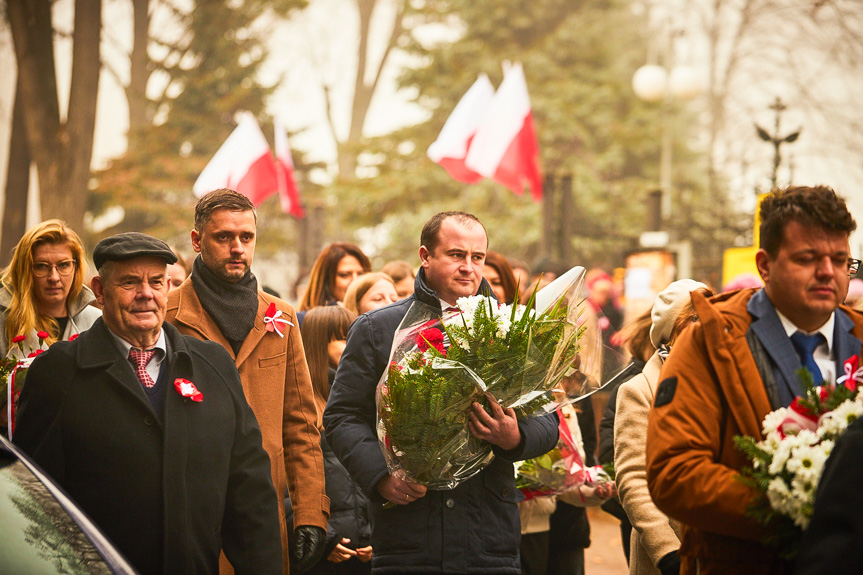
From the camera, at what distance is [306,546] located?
4.19m

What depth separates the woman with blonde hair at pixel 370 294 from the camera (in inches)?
231

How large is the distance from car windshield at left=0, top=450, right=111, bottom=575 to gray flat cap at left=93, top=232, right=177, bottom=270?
97cm

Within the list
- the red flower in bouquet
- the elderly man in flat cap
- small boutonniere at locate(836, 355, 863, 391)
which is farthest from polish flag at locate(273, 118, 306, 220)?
small boutonniere at locate(836, 355, 863, 391)

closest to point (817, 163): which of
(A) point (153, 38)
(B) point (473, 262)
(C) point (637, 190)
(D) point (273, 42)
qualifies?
(C) point (637, 190)

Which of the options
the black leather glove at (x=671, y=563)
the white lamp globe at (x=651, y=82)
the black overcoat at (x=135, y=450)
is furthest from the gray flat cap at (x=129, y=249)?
the white lamp globe at (x=651, y=82)

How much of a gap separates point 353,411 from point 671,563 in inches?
57.8

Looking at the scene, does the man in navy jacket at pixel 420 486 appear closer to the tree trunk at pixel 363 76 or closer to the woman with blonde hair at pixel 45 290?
the woman with blonde hair at pixel 45 290

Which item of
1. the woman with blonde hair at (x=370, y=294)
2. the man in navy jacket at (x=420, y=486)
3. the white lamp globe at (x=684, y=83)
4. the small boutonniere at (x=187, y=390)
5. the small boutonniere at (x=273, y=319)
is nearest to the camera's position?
the small boutonniere at (x=187, y=390)

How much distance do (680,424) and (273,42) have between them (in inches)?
1201

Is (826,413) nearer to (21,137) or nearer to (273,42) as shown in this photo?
(21,137)

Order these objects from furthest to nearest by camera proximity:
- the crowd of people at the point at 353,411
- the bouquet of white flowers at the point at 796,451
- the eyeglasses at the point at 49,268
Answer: the eyeglasses at the point at 49,268 → the crowd of people at the point at 353,411 → the bouquet of white flowers at the point at 796,451

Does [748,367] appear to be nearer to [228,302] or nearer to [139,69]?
[228,302]

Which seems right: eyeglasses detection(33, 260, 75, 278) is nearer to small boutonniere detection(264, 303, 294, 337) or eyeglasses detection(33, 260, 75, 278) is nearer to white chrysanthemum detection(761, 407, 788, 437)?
small boutonniere detection(264, 303, 294, 337)

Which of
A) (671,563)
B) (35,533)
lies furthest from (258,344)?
(671,563)
